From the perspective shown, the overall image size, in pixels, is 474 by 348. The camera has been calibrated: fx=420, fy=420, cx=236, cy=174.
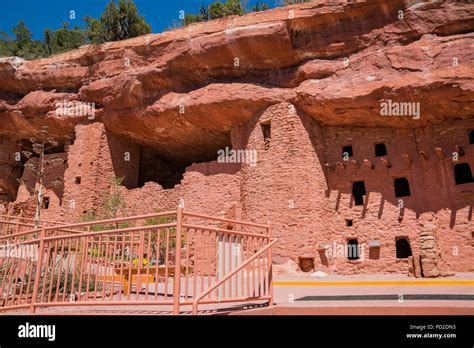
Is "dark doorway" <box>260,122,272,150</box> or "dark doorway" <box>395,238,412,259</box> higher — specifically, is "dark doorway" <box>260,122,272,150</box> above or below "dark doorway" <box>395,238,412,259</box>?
above

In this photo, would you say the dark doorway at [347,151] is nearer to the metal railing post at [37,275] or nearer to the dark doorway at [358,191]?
the dark doorway at [358,191]

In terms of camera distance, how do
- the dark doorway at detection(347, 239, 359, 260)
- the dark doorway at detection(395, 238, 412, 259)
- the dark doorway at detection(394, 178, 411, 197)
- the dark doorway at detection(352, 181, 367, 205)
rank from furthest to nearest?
the dark doorway at detection(352, 181, 367, 205)
the dark doorway at detection(394, 178, 411, 197)
the dark doorway at detection(347, 239, 359, 260)
the dark doorway at detection(395, 238, 412, 259)

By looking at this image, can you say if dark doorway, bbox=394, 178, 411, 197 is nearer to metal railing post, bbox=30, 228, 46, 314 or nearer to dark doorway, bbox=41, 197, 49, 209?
metal railing post, bbox=30, 228, 46, 314

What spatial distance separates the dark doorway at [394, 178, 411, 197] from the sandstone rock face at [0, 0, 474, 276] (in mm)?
52

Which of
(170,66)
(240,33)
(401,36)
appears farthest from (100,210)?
(401,36)

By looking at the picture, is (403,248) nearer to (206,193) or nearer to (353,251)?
(353,251)

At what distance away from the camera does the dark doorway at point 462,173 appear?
15164 millimetres

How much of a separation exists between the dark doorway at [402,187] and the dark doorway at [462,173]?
67.2 inches

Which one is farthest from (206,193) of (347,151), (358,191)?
(358,191)

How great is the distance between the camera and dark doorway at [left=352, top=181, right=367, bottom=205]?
16578 millimetres

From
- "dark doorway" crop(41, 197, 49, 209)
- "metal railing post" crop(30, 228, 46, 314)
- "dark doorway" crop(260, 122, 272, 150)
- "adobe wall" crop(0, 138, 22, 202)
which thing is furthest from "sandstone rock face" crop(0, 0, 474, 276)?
"metal railing post" crop(30, 228, 46, 314)

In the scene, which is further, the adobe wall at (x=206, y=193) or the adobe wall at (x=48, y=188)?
the adobe wall at (x=48, y=188)

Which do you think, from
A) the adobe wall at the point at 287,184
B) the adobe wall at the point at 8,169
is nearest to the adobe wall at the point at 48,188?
the adobe wall at the point at 8,169
